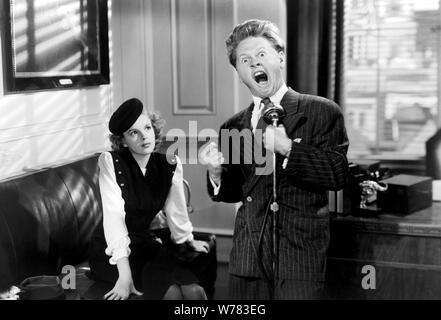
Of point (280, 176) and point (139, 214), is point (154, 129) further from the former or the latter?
point (280, 176)

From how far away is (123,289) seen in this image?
124 cm

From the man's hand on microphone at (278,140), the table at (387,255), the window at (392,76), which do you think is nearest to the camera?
the man's hand on microphone at (278,140)

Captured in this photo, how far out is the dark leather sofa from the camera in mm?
1283

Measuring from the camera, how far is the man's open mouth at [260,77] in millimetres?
1111

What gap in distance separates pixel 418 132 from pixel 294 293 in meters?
0.86

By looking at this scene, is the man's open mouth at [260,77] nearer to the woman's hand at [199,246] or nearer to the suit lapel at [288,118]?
the suit lapel at [288,118]

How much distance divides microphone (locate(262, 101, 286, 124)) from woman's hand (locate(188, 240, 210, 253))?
16.2 inches

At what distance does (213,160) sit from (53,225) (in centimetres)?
47

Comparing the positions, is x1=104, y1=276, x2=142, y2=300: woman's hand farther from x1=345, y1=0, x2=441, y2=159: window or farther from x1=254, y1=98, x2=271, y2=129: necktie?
x1=345, y1=0, x2=441, y2=159: window

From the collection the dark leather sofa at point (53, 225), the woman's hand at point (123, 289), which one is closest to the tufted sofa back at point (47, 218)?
the dark leather sofa at point (53, 225)

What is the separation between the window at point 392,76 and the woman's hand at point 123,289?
84 centimetres

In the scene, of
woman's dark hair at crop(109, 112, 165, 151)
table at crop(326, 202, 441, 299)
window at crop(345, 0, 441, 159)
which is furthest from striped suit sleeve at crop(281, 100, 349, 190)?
window at crop(345, 0, 441, 159)

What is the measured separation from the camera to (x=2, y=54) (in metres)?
1.36
